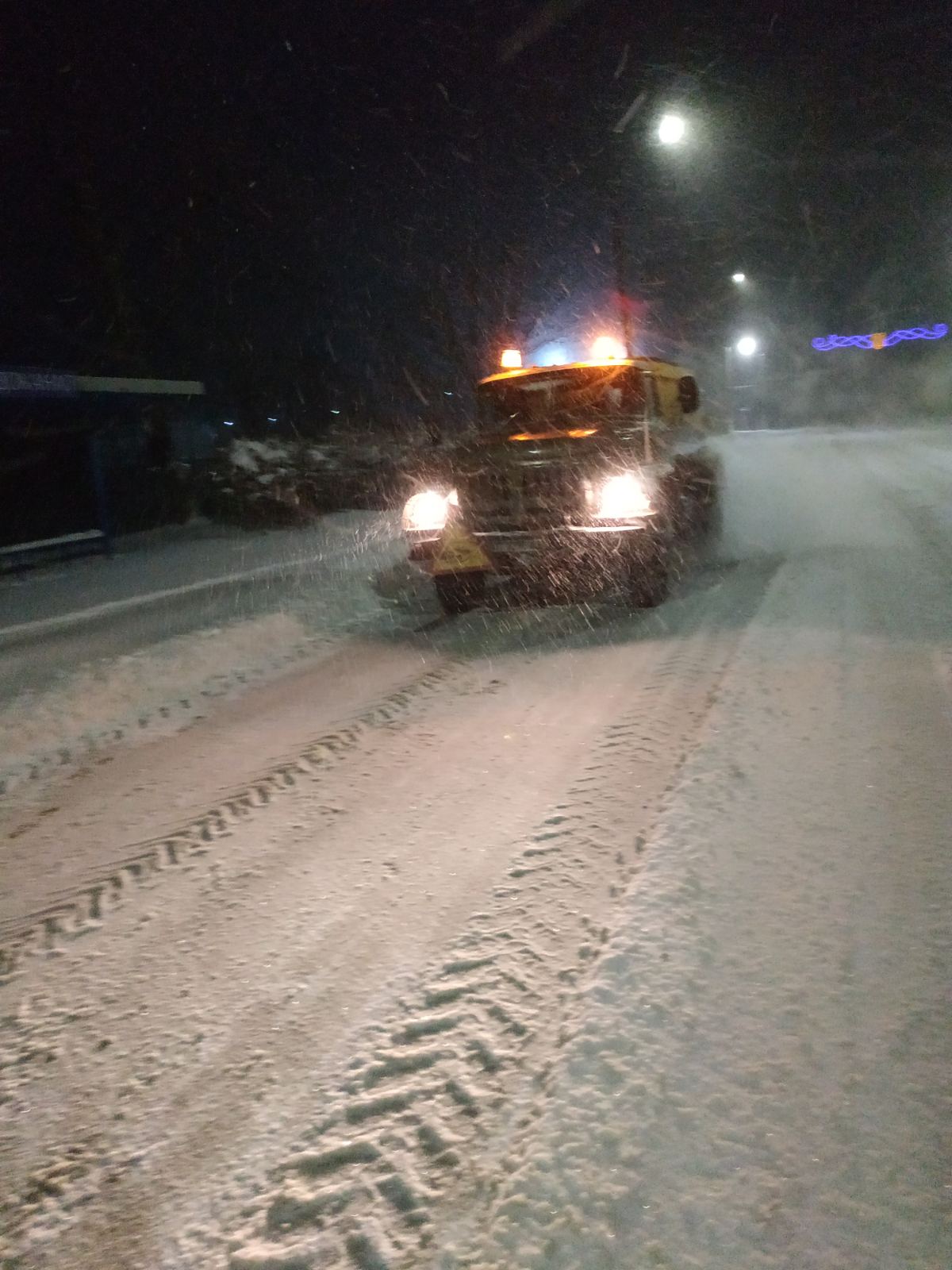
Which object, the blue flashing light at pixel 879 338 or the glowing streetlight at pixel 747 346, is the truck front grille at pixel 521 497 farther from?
the glowing streetlight at pixel 747 346

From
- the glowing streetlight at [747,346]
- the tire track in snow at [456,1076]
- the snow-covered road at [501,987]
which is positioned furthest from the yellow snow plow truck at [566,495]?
the glowing streetlight at [747,346]

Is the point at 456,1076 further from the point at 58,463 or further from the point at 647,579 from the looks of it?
the point at 58,463

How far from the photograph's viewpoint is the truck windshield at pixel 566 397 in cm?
958

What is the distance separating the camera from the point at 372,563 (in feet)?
41.9

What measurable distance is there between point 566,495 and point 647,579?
3.36 feet

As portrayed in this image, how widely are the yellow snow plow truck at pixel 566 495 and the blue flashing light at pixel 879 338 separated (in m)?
38.6

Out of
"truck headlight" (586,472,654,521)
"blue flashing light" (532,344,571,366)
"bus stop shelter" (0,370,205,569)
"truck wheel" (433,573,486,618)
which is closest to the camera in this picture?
"truck headlight" (586,472,654,521)

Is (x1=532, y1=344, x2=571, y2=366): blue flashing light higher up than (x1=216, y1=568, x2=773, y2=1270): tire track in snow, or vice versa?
(x1=532, y1=344, x2=571, y2=366): blue flashing light

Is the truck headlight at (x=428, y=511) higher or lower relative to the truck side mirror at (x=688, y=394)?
lower

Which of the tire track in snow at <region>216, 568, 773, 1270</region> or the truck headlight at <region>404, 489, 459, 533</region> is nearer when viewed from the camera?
the tire track in snow at <region>216, 568, 773, 1270</region>

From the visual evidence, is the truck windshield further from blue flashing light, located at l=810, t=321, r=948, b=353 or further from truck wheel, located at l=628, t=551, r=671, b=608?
blue flashing light, located at l=810, t=321, r=948, b=353

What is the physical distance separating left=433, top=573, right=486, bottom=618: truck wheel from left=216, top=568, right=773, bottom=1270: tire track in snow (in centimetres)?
479

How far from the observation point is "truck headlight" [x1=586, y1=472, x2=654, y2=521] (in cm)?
842

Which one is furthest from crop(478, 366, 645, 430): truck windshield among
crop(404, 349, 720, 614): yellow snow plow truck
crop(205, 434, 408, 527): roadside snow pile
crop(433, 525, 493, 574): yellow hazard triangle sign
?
crop(205, 434, 408, 527): roadside snow pile
